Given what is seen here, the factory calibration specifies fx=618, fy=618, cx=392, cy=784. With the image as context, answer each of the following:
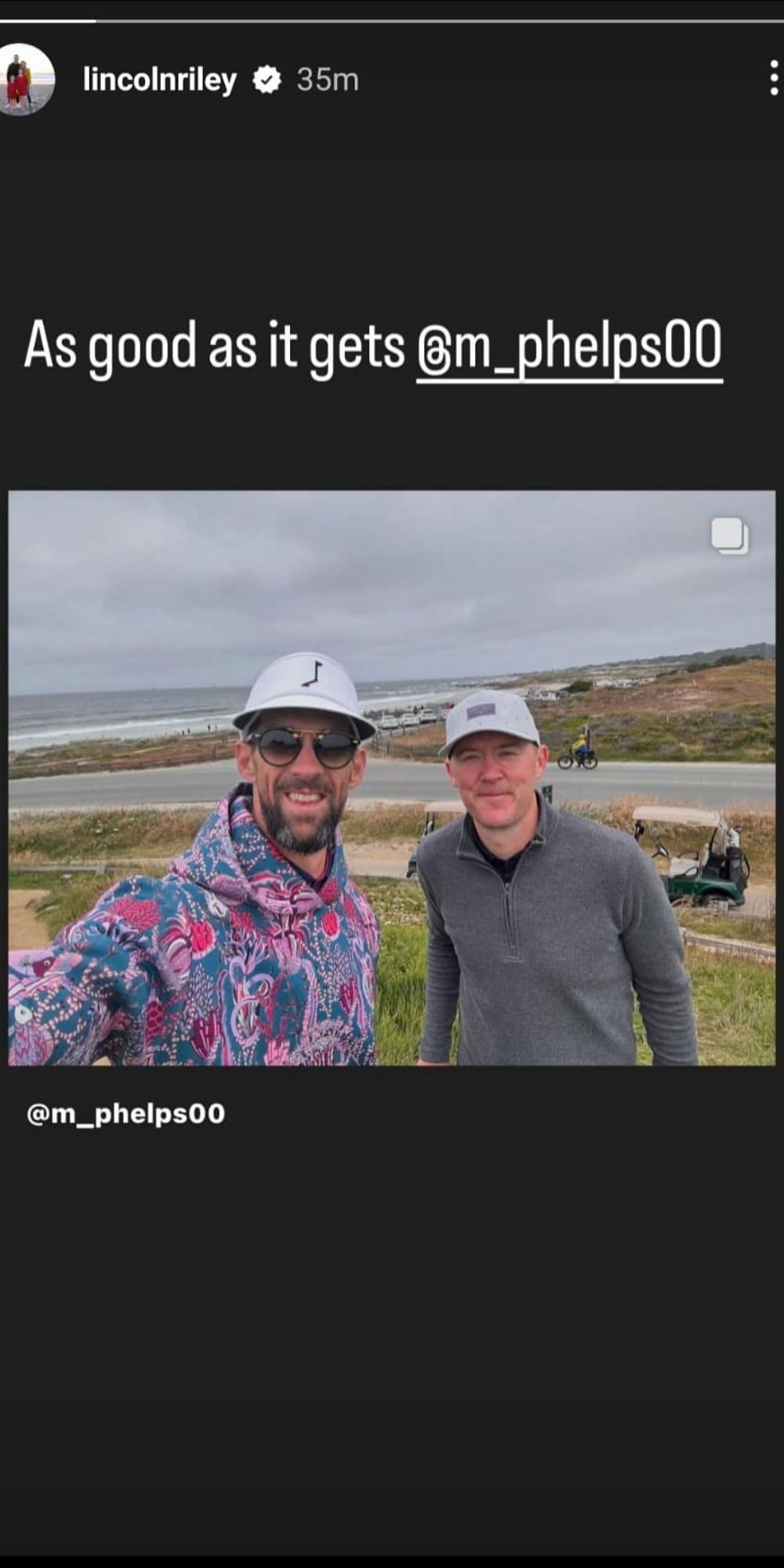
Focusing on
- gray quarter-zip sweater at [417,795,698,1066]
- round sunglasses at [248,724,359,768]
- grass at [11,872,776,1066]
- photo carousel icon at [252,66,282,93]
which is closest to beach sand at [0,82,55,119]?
photo carousel icon at [252,66,282,93]

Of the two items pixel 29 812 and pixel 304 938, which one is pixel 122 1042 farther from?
pixel 29 812

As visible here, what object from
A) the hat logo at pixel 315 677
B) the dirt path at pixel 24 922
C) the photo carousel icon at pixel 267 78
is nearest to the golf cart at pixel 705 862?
the hat logo at pixel 315 677

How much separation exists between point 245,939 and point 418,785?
2.61 ft

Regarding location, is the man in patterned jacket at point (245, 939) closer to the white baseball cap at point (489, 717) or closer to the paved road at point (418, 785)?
the paved road at point (418, 785)

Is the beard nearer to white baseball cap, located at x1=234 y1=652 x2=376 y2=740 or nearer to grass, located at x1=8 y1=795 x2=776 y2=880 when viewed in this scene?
grass, located at x1=8 y1=795 x2=776 y2=880

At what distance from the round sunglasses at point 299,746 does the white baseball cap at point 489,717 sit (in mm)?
338

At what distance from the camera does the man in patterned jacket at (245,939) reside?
6.43 feet

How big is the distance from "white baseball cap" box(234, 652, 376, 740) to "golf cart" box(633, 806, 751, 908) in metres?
1.23

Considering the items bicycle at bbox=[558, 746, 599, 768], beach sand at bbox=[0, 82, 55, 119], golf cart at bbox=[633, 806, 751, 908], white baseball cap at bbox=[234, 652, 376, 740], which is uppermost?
beach sand at bbox=[0, 82, 55, 119]

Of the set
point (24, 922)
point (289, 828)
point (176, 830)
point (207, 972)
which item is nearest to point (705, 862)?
point (289, 828)

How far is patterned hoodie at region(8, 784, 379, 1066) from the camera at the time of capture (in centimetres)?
195

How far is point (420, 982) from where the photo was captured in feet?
8.13

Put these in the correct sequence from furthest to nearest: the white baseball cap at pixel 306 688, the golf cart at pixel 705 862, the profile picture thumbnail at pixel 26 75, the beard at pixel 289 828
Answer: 1. the golf cart at pixel 705 862
2. the beard at pixel 289 828
3. the white baseball cap at pixel 306 688
4. the profile picture thumbnail at pixel 26 75

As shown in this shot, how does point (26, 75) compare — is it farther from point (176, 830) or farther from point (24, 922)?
point (24, 922)
